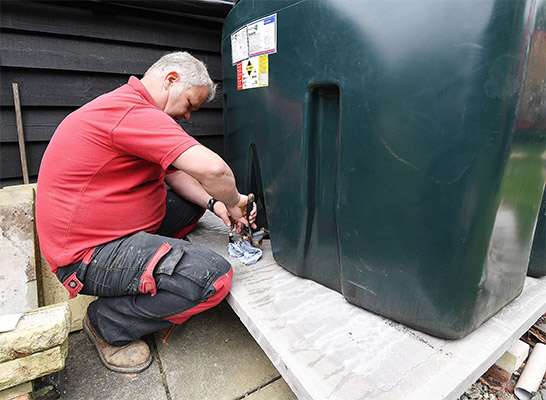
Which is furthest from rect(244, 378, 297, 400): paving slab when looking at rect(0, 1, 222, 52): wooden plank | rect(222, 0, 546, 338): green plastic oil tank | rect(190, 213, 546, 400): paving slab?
rect(0, 1, 222, 52): wooden plank

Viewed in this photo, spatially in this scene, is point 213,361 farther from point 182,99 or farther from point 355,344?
point 182,99

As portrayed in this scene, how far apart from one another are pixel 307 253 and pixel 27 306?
1.03 metres

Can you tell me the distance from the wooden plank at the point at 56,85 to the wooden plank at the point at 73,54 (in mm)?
37

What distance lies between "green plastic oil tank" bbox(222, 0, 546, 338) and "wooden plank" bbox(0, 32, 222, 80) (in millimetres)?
993

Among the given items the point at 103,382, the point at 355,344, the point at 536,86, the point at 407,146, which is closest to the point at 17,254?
the point at 103,382

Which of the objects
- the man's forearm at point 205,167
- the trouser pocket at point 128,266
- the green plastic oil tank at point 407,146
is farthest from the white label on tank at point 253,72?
the trouser pocket at point 128,266

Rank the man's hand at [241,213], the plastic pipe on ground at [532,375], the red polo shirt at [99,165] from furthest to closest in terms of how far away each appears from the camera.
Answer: the man's hand at [241,213] < the plastic pipe on ground at [532,375] < the red polo shirt at [99,165]

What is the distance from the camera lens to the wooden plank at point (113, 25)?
5.01ft

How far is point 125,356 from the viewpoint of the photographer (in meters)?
1.12

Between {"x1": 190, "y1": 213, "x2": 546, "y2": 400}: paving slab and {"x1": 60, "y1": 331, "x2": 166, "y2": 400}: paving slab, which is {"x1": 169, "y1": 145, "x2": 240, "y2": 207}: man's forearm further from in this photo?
{"x1": 60, "y1": 331, "x2": 166, "y2": 400}: paving slab

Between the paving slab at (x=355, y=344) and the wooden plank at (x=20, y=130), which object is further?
the wooden plank at (x=20, y=130)

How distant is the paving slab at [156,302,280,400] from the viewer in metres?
1.03

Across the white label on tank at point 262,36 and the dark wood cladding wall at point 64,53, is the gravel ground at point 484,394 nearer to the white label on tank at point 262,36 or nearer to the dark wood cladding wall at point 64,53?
the white label on tank at point 262,36

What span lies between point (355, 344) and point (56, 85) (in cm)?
185
